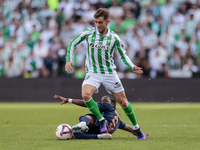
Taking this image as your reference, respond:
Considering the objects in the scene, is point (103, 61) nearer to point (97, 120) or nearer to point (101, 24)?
point (101, 24)

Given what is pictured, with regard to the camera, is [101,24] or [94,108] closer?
[94,108]

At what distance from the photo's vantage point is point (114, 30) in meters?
15.9

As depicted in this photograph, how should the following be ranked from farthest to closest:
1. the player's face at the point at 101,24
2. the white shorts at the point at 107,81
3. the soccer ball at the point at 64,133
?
1. the white shorts at the point at 107,81
2. the player's face at the point at 101,24
3. the soccer ball at the point at 64,133

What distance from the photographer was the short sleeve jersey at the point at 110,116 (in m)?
6.48

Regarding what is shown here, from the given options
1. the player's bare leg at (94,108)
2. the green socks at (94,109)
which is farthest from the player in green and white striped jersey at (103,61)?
the green socks at (94,109)

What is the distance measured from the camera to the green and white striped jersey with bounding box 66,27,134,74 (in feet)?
21.7

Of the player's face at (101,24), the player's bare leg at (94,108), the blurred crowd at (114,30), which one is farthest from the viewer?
the blurred crowd at (114,30)

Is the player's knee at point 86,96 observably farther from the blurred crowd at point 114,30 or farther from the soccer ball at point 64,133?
the blurred crowd at point 114,30

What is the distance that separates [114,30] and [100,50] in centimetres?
943

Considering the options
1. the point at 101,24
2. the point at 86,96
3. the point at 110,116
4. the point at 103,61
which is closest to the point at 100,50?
the point at 103,61

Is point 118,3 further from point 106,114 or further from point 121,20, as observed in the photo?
point 106,114

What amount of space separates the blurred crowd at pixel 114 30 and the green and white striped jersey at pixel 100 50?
27.1 feet

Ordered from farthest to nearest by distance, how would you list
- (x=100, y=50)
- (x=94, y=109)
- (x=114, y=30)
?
(x=114, y=30), (x=100, y=50), (x=94, y=109)

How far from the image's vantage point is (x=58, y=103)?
15.8 m
